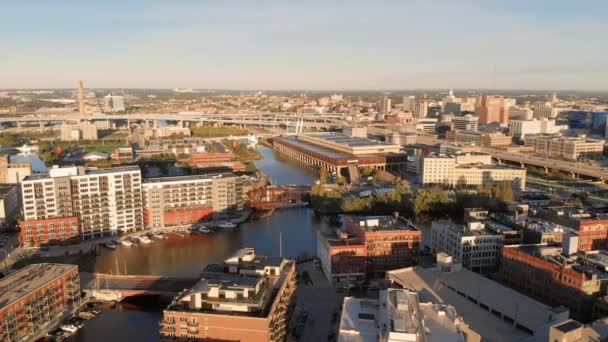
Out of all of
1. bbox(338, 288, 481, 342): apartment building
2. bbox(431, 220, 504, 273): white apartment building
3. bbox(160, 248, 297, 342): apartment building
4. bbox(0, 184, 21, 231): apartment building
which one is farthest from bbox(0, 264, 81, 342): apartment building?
bbox(431, 220, 504, 273): white apartment building

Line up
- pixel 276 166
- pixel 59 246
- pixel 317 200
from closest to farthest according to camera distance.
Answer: pixel 59 246 < pixel 317 200 < pixel 276 166

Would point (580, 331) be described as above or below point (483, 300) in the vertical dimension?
above

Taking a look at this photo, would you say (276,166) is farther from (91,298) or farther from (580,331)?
(580,331)

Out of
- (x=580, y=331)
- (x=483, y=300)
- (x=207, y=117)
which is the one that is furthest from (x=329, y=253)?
(x=207, y=117)

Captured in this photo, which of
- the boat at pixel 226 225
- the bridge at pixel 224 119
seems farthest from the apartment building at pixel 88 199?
the bridge at pixel 224 119

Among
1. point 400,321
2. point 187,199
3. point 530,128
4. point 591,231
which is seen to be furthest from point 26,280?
point 530,128

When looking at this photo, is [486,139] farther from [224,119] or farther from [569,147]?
[224,119]

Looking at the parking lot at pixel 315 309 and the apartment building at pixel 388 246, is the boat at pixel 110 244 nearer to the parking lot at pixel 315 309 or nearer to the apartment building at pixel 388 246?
the parking lot at pixel 315 309
